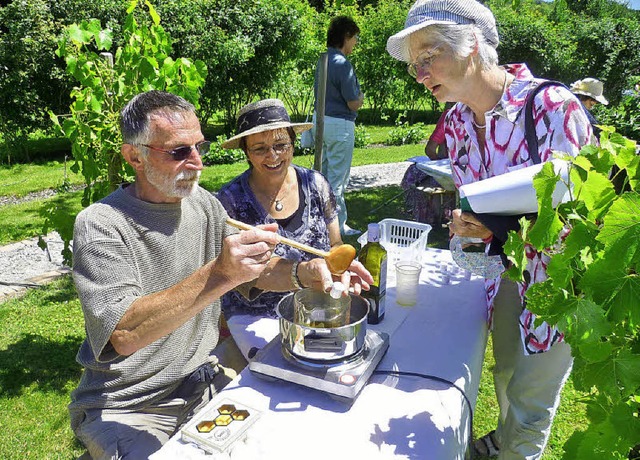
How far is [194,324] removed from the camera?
2.00 metres

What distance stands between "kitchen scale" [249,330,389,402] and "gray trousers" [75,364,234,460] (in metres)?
0.52

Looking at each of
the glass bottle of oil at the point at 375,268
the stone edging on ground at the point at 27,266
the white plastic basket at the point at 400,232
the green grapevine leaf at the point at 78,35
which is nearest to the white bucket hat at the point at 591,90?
the white plastic basket at the point at 400,232

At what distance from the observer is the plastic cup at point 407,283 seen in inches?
82.7

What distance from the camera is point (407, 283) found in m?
2.11

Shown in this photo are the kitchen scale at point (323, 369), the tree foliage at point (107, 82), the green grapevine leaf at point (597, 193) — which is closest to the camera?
the green grapevine leaf at point (597, 193)

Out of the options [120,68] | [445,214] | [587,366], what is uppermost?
[120,68]

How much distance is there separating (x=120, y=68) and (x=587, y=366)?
266 cm

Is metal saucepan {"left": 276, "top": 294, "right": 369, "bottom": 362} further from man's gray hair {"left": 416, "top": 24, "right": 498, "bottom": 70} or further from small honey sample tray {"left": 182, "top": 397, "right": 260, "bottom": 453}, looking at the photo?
man's gray hair {"left": 416, "top": 24, "right": 498, "bottom": 70}

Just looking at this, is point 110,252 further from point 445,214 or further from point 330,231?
point 445,214

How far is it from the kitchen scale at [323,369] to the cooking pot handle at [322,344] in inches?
1.6

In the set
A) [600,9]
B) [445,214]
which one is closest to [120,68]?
[445,214]

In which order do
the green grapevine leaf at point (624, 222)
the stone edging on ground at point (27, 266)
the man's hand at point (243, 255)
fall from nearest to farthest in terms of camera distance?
the green grapevine leaf at point (624, 222) → the man's hand at point (243, 255) → the stone edging on ground at point (27, 266)

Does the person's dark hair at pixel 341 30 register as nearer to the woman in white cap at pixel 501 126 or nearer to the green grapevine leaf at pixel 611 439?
the woman in white cap at pixel 501 126

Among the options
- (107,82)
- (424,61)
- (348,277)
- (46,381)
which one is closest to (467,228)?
(348,277)
